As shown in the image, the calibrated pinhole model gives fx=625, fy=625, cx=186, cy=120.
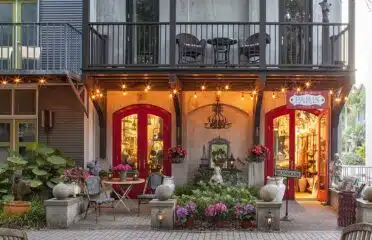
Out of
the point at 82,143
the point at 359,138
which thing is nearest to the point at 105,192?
the point at 82,143

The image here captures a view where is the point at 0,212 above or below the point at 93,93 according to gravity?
below

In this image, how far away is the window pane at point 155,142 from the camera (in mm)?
17562

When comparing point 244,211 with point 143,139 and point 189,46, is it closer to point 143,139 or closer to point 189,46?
point 189,46

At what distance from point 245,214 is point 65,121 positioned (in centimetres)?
583

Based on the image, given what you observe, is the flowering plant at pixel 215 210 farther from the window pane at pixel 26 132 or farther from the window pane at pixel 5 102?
the window pane at pixel 5 102

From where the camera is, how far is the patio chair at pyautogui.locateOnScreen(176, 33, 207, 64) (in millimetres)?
15375

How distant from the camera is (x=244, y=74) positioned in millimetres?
15008

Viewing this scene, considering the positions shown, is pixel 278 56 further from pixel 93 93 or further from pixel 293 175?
pixel 93 93

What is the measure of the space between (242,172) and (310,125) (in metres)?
2.52

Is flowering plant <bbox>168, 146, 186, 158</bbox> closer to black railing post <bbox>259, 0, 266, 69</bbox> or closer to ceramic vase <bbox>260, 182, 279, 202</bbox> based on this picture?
black railing post <bbox>259, 0, 266, 69</bbox>

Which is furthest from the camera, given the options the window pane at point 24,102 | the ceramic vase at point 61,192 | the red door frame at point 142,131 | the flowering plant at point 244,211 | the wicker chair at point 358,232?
the red door frame at point 142,131

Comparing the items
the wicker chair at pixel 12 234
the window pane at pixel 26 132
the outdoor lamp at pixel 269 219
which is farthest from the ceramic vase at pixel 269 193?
the wicker chair at pixel 12 234

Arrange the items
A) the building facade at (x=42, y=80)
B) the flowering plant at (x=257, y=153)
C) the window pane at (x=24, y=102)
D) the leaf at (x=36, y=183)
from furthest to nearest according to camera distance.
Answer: the flowering plant at (x=257, y=153) → the window pane at (x=24, y=102) → the building facade at (x=42, y=80) → the leaf at (x=36, y=183)

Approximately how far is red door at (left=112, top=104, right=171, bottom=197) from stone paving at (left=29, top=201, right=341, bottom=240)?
306 cm
